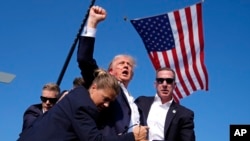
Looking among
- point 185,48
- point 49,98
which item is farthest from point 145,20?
point 49,98

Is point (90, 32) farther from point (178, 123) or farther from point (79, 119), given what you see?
point (178, 123)

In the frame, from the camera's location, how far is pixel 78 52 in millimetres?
4352

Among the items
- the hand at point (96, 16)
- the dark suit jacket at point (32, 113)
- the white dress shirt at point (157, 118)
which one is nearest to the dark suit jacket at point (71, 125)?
the hand at point (96, 16)

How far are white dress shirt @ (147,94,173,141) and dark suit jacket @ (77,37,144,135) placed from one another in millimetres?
1088

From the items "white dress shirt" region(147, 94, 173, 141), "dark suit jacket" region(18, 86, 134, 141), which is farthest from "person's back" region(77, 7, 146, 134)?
"white dress shirt" region(147, 94, 173, 141)

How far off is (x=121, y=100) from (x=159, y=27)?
622cm

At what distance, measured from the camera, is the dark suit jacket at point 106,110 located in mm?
4328

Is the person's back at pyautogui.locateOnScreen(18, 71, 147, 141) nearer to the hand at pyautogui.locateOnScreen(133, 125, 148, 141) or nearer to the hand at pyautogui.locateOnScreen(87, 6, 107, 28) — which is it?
the hand at pyautogui.locateOnScreen(133, 125, 148, 141)

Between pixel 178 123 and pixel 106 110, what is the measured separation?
1.45 m

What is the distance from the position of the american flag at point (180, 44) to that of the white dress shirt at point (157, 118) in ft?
14.3

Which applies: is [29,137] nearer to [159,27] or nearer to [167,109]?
[167,109]

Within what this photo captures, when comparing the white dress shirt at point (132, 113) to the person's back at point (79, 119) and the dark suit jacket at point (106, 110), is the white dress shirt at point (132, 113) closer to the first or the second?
the dark suit jacket at point (106, 110)

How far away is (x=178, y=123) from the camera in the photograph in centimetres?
560

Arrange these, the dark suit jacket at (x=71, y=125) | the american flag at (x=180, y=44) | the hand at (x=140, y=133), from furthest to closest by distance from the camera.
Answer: the american flag at (x=180, y=44) → the hand at (x=140, y=133) → the dark suit jacket at (x=71, y=125)
